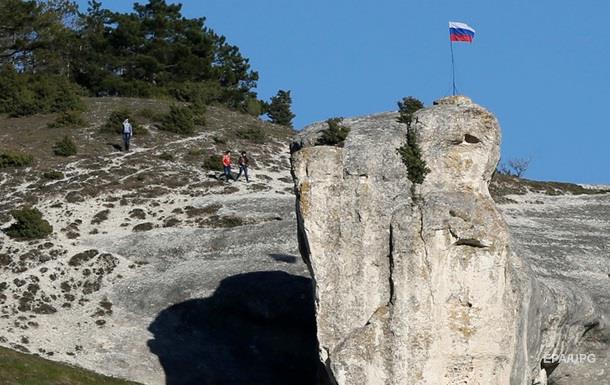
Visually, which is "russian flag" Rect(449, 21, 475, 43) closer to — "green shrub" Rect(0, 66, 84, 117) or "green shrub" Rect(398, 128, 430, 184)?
"green shrub" Rect(398, 128, 430, 184)

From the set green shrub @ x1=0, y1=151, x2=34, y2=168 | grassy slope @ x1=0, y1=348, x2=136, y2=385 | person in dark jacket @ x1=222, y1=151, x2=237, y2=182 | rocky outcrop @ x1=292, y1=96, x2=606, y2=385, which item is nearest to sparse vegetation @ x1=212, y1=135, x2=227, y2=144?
person in dark jacket @ x1=222, y1=151, x2=237, y2=182

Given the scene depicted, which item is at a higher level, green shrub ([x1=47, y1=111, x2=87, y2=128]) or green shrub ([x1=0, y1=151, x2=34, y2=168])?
green shrub ([x1=47, y1=111, x2=87, y2=128])

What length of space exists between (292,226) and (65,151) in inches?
972

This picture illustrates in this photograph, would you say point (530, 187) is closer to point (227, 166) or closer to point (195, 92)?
point (227, 166)

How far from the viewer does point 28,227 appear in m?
76.4

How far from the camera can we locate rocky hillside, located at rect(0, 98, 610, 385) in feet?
201

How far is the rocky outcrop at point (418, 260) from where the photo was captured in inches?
1885

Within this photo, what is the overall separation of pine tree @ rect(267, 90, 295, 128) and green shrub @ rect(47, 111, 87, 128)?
3779cm

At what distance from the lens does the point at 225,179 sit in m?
90.0

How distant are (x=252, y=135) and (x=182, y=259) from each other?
31.5 metres

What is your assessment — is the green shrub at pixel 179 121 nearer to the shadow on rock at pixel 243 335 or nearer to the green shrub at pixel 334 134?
the shadow on rock at pixel 243 335

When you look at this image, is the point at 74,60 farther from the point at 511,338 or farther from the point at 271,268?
the point at 511,338

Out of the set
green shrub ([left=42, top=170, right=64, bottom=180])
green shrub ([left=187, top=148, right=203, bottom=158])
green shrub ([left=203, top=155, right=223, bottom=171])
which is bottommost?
green shrub ([left=42, top=170, right=64, bottom=180])

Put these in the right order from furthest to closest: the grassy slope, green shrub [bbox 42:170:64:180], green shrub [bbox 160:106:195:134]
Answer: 1. green shrub [bbox 160:106:195:134]
2. green shrub [bbox 42:170:64:180]
3. the grassy slope
